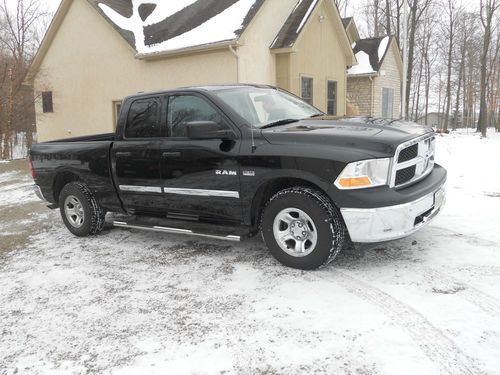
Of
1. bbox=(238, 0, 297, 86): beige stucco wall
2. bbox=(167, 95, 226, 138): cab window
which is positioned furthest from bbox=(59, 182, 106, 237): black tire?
bbox=(238, 0, 297, 86): beige stucco wall

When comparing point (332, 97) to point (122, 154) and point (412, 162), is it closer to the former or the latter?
point (122, 154)

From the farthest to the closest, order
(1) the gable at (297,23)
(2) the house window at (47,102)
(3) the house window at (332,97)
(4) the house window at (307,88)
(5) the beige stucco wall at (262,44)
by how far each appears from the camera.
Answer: (2) the house window at (47,102)
(3) the house window at (332,97)
(4) the house window at (307,88)
(1) the gable at (297,23)
(5) the beige stucco wall at (262,44)

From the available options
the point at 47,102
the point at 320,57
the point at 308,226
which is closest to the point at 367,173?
the point at 308,226

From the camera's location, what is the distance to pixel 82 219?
6.47m

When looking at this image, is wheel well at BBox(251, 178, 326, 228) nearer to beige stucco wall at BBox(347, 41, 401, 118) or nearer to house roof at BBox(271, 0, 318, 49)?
house roof at BBox(271, 0, 318, 49)


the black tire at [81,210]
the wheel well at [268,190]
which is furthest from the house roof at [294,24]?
the wheel well at [268,190]

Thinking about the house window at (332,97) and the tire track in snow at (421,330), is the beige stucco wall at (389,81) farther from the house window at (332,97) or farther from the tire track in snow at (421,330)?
the tire track in snow at (421,330)

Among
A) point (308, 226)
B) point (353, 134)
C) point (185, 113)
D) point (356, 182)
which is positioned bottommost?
point (308, 226)

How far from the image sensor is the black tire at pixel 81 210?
6324 millimetres

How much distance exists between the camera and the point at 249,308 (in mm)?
3887

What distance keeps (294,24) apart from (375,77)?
30.3ft

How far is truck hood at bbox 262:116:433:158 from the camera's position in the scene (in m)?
4.19

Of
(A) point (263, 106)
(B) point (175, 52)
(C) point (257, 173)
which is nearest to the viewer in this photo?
(C) point (257, 173)

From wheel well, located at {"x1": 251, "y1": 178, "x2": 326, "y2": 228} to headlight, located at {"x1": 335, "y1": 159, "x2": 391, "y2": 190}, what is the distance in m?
0.42
